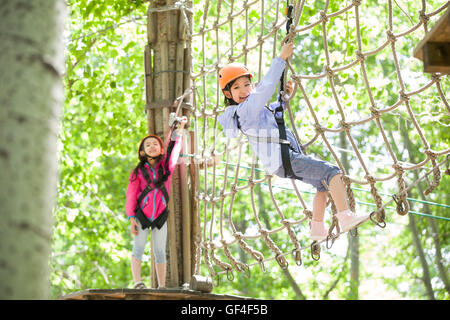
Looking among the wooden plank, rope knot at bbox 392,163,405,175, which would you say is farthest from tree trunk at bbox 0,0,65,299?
rope knot at bbox 392,163,405,175

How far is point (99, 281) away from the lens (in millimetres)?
8930

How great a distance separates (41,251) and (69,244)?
32.5 feet

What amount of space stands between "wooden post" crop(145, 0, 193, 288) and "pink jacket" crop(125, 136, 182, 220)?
163mm

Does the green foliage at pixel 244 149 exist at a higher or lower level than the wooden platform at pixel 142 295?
higher

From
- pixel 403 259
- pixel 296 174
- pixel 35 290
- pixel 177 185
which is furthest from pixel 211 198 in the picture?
pixel 403 259

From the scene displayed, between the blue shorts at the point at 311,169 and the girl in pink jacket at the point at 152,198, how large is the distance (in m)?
0.86

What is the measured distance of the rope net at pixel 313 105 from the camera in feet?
9.76

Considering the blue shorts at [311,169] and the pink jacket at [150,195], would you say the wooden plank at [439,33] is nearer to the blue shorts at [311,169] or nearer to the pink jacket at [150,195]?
the blue shorts at [311,169]

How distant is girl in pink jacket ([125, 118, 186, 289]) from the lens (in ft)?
11.6

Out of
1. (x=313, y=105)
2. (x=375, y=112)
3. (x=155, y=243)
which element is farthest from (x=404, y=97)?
(x=313, y=105)

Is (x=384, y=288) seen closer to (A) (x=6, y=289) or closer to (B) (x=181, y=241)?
(B) (x=181, y=241)

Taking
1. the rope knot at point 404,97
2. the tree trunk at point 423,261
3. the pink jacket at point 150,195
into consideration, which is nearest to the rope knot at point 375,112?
the rope knot at point 404,97

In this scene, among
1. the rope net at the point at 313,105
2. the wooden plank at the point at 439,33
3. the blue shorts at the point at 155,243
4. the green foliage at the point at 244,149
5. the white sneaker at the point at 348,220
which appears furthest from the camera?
the green foliage at the point at 244,149

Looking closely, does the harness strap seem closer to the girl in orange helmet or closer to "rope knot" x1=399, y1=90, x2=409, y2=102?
the girl in orange helmet
